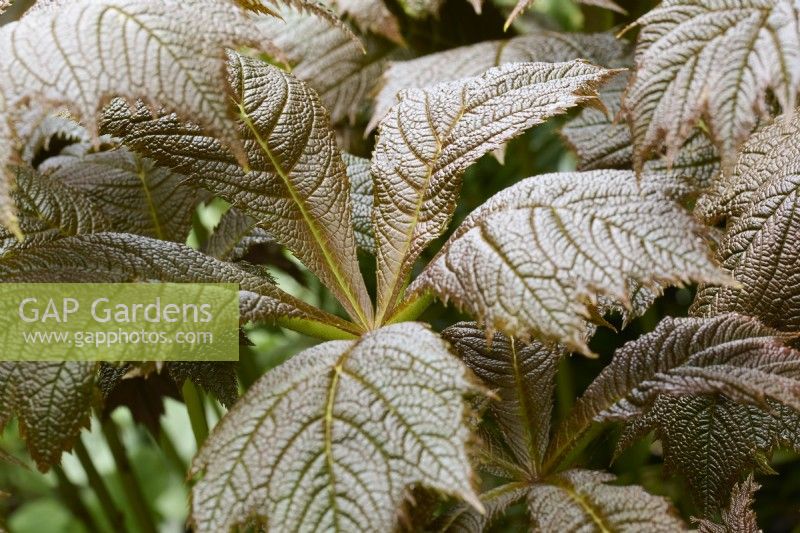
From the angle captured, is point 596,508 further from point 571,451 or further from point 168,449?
point 168,449

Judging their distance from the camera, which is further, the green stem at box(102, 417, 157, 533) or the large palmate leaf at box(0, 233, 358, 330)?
the green stem at box(102, 417, 157, 533)

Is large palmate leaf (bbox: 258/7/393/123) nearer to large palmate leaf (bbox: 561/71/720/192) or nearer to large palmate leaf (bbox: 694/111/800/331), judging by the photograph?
large palmate leaf (bbox: 561/71/720/192)

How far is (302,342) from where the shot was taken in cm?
134

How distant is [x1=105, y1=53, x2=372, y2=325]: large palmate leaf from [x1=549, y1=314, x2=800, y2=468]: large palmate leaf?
0.63 ft

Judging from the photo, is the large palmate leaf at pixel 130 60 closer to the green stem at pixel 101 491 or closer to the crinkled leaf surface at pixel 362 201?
the crinkled leaf surface at pixel 362 201

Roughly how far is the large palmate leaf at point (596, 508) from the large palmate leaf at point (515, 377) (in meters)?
0.07

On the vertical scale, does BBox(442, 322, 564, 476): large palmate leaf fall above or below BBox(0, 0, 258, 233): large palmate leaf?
below

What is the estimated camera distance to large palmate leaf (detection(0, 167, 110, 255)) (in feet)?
2.22

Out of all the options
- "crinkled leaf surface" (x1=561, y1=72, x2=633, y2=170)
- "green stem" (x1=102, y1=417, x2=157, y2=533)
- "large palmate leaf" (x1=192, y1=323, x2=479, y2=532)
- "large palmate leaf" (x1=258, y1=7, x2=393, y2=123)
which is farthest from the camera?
"large palmate leaf" (x1=258, y1=7, x2=393, y2=123)

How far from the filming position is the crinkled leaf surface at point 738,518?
58cm

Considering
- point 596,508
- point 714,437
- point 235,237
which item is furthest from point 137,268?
point 714,437

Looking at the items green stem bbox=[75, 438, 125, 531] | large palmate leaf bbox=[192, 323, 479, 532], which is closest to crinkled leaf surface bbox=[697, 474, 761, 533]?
large palmate leaf bbox=[192, 323, 479, 532]

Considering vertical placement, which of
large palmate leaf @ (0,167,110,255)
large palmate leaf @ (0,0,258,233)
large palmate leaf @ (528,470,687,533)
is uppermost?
large palmate leaf @ (0,0,258,233)

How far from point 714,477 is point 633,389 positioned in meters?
0.11
